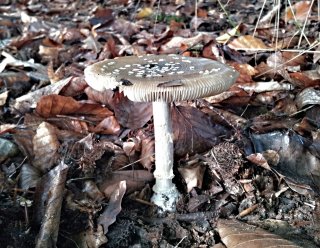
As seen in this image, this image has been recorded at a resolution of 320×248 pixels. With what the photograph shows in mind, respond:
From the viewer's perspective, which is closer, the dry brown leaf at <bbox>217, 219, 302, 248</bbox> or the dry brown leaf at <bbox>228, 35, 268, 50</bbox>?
the dry brown leaf at <bbox>217, 219, 302, 248</bbox>

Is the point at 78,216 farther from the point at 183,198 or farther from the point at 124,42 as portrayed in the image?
the point at 124,42

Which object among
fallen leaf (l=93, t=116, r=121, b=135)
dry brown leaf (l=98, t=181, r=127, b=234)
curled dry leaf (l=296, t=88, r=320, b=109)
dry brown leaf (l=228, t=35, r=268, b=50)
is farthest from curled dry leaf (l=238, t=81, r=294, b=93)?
dry brown leaf (l=98, t=181, r=127, b=234)

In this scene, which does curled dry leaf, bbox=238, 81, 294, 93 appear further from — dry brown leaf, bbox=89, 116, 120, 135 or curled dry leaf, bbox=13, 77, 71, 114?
curled dry leaf, bbox=13, 77, 71, 114

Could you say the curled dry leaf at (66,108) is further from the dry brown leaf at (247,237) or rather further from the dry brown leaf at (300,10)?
the dry brown leaf at (300,10)

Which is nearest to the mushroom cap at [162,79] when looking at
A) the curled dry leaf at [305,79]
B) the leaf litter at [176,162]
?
the leaf litter at [176,162]

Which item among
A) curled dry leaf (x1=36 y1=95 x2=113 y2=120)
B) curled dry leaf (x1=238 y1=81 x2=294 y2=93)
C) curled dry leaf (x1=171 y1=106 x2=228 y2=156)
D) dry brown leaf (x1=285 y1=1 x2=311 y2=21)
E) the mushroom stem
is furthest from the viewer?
dry brown leaf (x1=285 y1=1 x2=311 y2=21)

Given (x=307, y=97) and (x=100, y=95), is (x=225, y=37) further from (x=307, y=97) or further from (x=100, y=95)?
(x=100, y=95)

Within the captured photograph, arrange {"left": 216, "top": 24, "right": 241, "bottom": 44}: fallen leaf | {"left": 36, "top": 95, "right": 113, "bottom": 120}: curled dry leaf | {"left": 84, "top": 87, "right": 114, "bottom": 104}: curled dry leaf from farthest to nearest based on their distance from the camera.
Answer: {"left": 216, "top": 24, "right": 241, "bottom": 44}: fallen leaf, {"left": 84, "top": 87, "right": 114, "bottom": 104}: curled dry leaf, {"left": 36, "top": 95, "right": 113, "bottom": 120}: curled dry leaf
